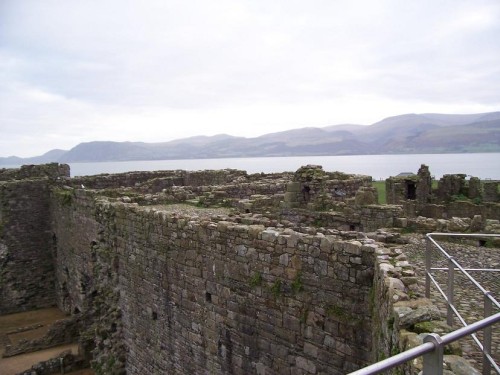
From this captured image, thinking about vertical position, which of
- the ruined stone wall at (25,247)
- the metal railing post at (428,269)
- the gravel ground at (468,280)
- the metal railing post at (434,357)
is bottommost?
the ruined stone wall at (25,247)

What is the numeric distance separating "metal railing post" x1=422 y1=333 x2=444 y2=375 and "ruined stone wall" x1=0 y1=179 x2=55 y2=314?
23272mm

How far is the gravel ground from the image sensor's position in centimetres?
452

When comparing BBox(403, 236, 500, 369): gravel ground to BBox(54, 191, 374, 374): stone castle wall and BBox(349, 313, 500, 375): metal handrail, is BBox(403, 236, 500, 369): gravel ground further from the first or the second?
BBox(349, 313, 500, 375): metal handrail

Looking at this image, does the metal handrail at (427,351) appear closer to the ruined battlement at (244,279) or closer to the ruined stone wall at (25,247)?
the ruined battlement at (244,279)

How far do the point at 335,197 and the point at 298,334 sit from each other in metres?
7.78

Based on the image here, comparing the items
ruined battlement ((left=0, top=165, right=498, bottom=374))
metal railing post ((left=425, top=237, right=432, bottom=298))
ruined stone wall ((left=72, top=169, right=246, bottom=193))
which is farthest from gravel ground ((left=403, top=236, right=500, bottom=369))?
ruined stone wall ((left=72, top=169, right=246, bottom=193))

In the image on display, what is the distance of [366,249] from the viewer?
610 centimetres

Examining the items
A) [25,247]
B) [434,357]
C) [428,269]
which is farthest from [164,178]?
[434,357]

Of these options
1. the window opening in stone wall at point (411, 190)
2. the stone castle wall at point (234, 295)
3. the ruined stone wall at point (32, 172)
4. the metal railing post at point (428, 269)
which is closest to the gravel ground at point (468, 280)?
the metal railing post at point (428, 269)

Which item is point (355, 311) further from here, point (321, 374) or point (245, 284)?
point (245, 284)

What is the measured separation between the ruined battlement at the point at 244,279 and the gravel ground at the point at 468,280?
65 cm

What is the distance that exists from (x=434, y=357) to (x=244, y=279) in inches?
214

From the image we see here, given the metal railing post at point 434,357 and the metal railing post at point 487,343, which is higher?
the metal railing post at point 434,357

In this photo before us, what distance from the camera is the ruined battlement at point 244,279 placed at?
625cm
